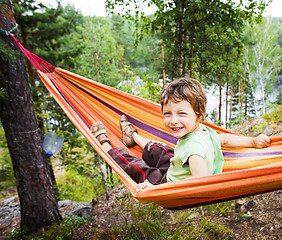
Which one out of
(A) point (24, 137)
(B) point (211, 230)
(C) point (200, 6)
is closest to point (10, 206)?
(A) point (24, 137)

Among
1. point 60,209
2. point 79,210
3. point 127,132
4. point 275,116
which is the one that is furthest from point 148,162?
point 275,116

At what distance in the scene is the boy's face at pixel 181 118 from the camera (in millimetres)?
998

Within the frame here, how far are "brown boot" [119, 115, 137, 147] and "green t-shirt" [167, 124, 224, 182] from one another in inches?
24.1

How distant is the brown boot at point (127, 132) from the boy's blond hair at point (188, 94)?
2.47 feet

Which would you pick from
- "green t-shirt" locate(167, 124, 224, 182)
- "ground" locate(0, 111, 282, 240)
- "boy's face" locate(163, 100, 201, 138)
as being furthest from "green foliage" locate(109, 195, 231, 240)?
"boy's face" locate(163, 100, 201, 138)

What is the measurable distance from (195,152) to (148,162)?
0.65 meters

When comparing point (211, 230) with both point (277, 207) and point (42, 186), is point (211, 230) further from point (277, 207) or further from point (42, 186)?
point (42, 186)

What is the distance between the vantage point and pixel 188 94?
99cm

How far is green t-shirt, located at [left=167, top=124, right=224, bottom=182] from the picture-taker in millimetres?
966

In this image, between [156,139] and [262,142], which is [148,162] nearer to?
[156,139]

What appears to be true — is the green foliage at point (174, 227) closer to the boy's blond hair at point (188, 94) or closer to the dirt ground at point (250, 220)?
the dirt ground at point (250, 220)

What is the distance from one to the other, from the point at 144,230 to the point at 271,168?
4.44ft

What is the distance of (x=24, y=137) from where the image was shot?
1.93 meters

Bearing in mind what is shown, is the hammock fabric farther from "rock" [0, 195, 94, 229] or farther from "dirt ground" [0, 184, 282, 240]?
"rock" [0, 195, 94, 229]
